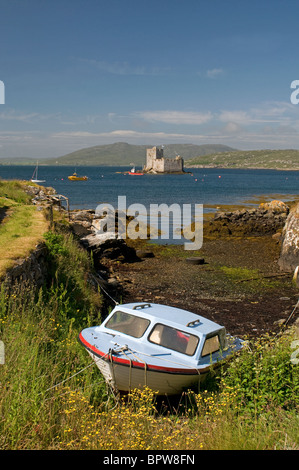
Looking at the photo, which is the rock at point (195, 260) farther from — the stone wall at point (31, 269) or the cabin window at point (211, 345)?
the cabin window at point (211, 345)

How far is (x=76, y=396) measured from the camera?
6.15m

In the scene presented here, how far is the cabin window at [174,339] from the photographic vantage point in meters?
8.57

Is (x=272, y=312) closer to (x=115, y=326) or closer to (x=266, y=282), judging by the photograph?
(x=266, y=282)

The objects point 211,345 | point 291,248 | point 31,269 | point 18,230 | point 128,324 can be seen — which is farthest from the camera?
point 291,248

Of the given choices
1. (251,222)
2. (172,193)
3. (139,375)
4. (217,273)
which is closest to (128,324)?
(139,375)

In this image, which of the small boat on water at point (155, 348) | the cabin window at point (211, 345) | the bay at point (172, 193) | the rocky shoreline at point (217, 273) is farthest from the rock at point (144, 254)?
the bay at point (172, 193)

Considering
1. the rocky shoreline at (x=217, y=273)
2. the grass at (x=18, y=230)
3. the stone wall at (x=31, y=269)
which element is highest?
the grass at (x=18, y=230)

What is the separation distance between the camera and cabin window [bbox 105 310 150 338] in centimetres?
894

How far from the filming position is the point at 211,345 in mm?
9016

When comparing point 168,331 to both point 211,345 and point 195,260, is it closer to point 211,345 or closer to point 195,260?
point 211,345

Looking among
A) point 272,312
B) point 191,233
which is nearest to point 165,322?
point 272,312

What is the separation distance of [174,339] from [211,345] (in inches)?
38.6

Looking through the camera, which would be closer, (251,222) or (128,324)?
(128,324)

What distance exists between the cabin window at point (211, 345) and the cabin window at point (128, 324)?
1.45 metres
